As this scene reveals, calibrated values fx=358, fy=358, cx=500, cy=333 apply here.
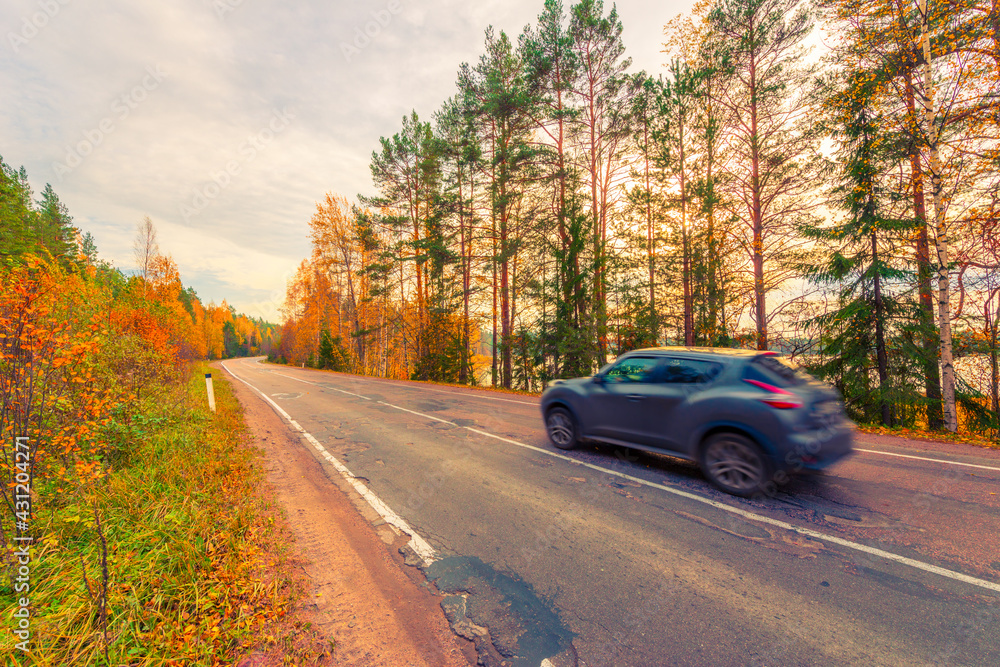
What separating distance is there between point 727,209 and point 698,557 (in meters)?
14.4

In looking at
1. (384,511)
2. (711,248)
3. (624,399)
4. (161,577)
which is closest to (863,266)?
(711,248)

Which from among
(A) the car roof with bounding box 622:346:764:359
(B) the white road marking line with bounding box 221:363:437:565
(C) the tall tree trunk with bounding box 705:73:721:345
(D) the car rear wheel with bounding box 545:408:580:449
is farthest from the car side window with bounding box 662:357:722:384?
(C) the tall tree trunk with bounding box 705:73:721:345

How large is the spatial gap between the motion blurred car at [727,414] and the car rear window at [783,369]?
0.02m

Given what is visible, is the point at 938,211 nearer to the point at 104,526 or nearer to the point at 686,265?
the point at 686,265

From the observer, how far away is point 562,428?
6.04 meters

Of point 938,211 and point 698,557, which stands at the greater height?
point 938,211

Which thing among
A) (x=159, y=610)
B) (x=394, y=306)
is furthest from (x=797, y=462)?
(x=394, y=306)

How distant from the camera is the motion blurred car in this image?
3.94 m

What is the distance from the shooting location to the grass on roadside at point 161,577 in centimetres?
218

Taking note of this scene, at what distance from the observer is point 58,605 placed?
2.40m

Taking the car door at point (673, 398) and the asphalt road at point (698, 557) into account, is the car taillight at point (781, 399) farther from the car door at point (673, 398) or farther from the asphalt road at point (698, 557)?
the asphalt road at point (698, 557)

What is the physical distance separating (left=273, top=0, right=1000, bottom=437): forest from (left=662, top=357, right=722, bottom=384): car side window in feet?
25.7

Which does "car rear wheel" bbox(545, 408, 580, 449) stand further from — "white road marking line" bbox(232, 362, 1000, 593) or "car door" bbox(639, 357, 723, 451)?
"car door" bbox(639, 357, 723, 451)

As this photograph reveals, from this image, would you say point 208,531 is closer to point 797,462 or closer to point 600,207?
point 797,462
